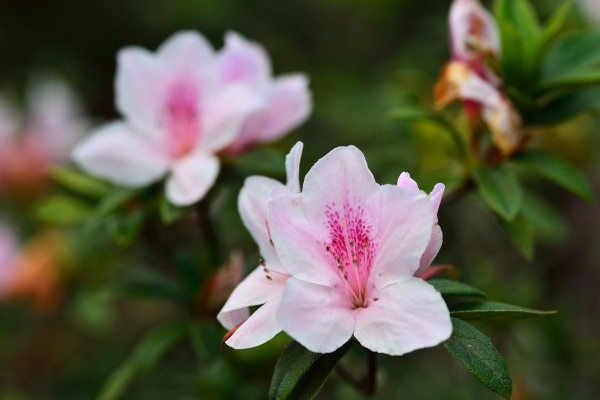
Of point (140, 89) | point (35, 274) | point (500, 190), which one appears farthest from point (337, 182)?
point (35, 274)

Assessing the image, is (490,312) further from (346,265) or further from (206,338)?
(206,338)

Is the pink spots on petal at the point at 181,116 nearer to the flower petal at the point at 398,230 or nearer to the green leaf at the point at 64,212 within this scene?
the green leaf at the point at 64,212

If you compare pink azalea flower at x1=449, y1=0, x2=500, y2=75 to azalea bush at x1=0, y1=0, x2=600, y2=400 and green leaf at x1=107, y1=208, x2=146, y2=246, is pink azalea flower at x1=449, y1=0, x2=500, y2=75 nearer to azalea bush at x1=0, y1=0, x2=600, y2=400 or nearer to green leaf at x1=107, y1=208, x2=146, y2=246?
azalea bush at x1=0, y1=0, x2=600, y2=400

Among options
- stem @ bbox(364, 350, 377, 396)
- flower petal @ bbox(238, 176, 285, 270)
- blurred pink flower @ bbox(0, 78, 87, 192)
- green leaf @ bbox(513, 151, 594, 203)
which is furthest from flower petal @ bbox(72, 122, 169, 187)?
blurred pink flower @ bbox(0, 78, 87, 192)

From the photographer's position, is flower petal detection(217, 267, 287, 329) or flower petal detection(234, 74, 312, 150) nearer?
flower petal detection(217, 267, 287, 329)

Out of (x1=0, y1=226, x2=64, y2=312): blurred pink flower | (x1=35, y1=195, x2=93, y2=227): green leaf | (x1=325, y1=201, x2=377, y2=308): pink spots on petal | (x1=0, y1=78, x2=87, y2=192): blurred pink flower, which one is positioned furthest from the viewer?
(x1=0, y1=78, x2=87, y2=192): blurred pink flower

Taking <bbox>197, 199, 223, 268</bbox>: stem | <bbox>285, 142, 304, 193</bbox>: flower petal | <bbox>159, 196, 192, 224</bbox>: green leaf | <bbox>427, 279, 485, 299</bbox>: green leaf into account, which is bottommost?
<bbox>197, 199, 223, 268</bbox>: stem
